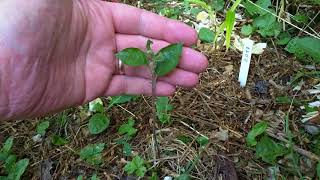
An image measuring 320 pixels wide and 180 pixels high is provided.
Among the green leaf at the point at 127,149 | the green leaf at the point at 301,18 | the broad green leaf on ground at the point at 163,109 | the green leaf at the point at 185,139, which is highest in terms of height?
the green leaf at the point at 301,18

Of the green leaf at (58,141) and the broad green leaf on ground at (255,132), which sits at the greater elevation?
the broad green leaf on ground at (255,132)

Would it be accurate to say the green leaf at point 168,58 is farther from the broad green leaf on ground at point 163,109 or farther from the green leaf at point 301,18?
the green leaf at point 301,18

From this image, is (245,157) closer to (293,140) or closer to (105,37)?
(293,140)

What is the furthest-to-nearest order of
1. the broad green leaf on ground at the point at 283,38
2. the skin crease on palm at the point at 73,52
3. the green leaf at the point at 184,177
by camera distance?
1. the broad green leaf on ground at the point at 283,38
2. the green leaf at the point at 184,177
3. the skin crease on palm at the point at 73,52

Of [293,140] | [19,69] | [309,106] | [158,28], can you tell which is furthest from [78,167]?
[309,106]

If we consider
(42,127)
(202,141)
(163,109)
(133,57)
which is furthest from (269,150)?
(42,127)

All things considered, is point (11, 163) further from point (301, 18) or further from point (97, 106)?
point (301, 18)

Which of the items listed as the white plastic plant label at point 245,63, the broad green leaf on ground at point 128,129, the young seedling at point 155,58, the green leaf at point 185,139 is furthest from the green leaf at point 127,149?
the white plastic plant label at point 245,63
